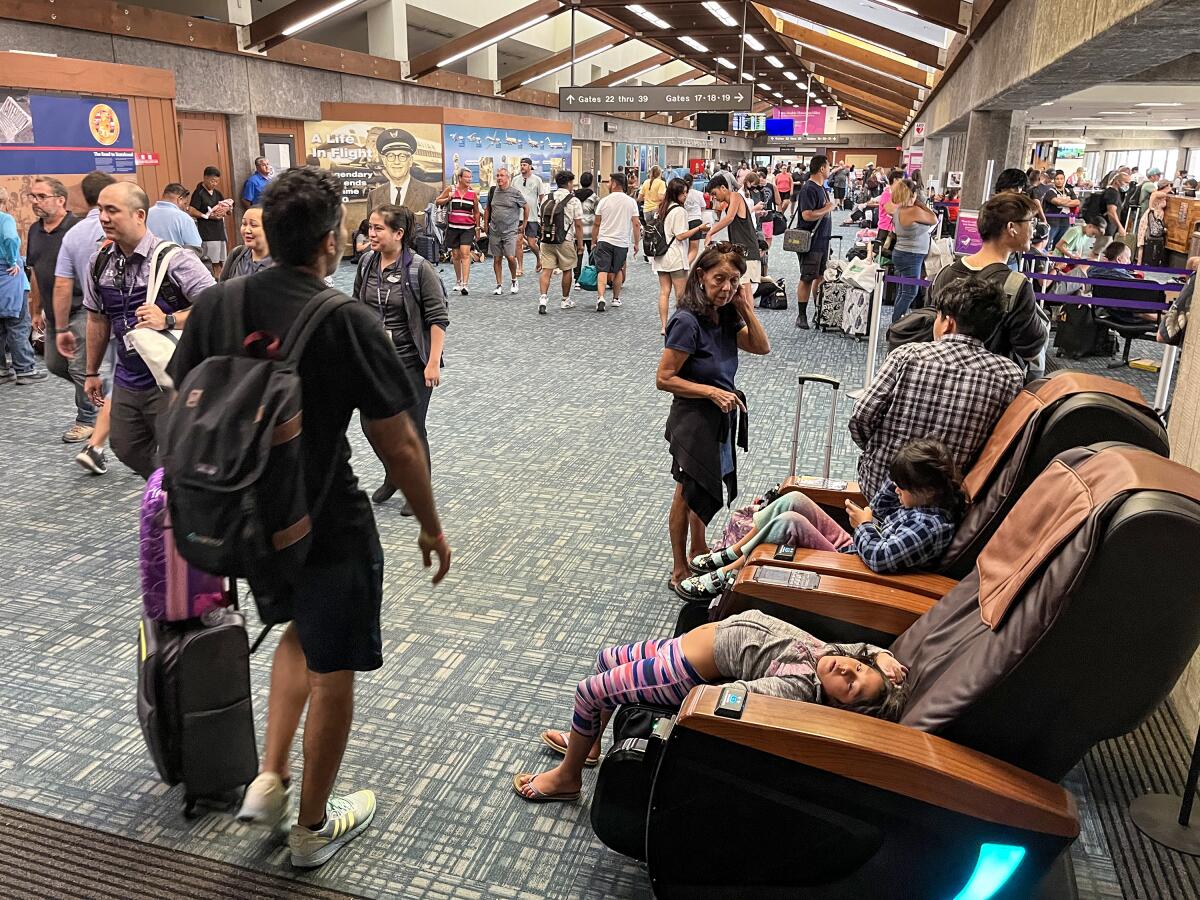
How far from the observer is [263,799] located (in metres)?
2.04

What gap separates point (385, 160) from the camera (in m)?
13.7

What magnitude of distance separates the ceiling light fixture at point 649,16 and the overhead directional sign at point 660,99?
176cm

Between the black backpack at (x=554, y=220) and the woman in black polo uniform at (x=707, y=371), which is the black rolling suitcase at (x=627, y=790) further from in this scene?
the black backpack at (x=554, y=220)

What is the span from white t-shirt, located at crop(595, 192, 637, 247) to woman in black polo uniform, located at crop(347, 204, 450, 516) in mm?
5427

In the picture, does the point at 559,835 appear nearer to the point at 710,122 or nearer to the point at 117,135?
the point at 117,135

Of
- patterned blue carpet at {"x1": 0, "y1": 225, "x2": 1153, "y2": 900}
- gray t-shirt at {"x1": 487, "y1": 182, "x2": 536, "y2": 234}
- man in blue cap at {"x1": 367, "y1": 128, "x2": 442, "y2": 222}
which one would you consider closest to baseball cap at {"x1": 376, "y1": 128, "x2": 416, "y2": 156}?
man in blue cap at {"x1": 367, "y1": 128, "x2": 442, "y2": 222}

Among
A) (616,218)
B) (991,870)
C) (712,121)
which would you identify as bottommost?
(991,870)

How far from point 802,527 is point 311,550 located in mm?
1545

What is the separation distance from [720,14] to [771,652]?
14.7 meters

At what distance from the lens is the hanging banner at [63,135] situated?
728cm

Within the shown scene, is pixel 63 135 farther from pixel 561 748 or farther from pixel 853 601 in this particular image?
pixel 853 601

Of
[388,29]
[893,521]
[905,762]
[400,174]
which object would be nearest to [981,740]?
[905,762]

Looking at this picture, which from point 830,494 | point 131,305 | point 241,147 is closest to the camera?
point 830,494

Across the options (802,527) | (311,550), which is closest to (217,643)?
(311,550)
